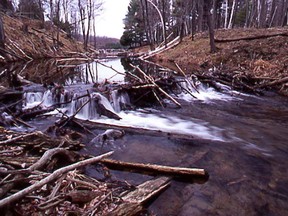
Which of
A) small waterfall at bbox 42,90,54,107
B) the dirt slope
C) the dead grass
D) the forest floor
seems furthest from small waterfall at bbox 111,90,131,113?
the dirt slope

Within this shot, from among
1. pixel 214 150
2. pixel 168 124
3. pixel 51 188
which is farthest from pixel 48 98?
pixel 51 188

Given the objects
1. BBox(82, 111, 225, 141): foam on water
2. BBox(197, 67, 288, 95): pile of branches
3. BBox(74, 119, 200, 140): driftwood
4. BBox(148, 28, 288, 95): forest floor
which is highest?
BBox(148, 28, 288, 95): forest floor

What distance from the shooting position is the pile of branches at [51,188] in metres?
2.42

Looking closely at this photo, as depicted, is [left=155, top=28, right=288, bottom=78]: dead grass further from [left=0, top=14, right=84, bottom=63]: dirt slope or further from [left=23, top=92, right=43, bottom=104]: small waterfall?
[left=0, top=14, right=84, bottom=63]: dirt slope

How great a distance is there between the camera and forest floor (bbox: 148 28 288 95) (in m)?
10.7

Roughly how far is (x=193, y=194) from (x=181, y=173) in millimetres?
369

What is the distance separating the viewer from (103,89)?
26.8 feet

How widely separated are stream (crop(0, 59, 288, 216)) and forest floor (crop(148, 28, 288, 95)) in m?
1.64

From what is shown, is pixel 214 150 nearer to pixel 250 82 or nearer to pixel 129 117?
pixel 129 117

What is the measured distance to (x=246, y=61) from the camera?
14.0 metres

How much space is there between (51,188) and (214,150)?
10.3 feet

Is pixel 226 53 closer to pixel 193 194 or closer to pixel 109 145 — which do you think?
pixel 109 145

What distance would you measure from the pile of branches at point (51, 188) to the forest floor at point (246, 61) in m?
8.72

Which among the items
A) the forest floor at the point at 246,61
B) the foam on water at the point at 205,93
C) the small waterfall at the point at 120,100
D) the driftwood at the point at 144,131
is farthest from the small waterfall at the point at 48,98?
the forest floor at the point at 246,61
